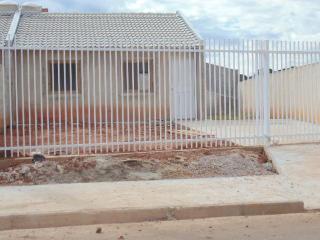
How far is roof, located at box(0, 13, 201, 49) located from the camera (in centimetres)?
2042

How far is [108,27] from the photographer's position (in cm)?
2206

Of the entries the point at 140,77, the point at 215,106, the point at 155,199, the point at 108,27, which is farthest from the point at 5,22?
the point at 155,199

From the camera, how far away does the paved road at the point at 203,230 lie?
6.73 metres

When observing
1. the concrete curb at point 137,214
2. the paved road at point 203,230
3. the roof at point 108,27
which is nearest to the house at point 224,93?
the concrete curb at point 137,214

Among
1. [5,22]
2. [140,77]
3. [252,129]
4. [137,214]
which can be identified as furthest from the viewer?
[5,22]

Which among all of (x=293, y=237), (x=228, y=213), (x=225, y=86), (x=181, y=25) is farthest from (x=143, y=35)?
(x=293, y=237)

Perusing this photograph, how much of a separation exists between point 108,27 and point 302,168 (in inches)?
516

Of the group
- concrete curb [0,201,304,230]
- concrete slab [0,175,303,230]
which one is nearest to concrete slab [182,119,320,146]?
concrete slab [0,175,303,230]

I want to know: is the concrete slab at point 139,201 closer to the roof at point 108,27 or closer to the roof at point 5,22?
the roof at point 108,27

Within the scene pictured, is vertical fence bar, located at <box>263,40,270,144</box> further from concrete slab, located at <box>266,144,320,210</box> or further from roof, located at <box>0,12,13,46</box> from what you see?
roof, located at <box>0,12,13,46</box>

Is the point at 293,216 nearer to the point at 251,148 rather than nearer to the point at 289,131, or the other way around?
the point at 251,148

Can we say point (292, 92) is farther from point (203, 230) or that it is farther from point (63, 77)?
point (203, 230)

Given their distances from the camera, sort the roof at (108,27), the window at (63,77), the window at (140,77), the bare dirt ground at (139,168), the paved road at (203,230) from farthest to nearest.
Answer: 1. the roof at (108,27)
2. the window at (140,77)
3. the window at (63,77)
4. the bare dirt ground at (139,168)
5. the paved road at (203,230)

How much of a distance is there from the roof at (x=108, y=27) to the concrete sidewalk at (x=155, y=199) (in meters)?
10.6
